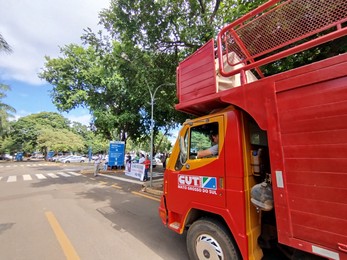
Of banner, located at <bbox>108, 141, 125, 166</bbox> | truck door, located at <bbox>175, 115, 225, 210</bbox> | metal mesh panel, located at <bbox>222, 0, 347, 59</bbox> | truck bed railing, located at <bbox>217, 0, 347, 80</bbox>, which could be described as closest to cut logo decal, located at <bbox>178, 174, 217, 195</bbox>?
truck door, located at <bbox>175, 115, 225, 210</bbox>

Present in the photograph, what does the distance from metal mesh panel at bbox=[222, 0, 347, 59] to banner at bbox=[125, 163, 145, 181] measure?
34.9ft

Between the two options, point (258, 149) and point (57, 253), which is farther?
point (57, 253)

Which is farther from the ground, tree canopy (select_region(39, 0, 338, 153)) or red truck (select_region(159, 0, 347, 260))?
tree canopy (select_region(39, 0, 338, 153))

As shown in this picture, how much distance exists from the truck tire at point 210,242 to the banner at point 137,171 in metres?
9.76

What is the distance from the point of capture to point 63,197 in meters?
7.93

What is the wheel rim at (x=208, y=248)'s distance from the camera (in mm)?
2683

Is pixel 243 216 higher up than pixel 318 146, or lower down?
lower down

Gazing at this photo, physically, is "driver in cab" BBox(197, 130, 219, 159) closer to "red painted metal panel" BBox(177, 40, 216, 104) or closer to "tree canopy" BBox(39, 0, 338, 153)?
"red painted metal panel" BBox(177, 40, 216, 104)

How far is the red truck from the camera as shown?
1785 mm

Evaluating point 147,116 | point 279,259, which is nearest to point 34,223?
point 279,259

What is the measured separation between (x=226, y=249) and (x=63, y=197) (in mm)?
7488

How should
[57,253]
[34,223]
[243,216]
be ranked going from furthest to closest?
[34,223] < [57,253] < [243,216]

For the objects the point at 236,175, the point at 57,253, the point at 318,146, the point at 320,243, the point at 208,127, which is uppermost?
the point at 208,127

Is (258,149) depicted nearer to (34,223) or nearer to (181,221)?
(181,221)
